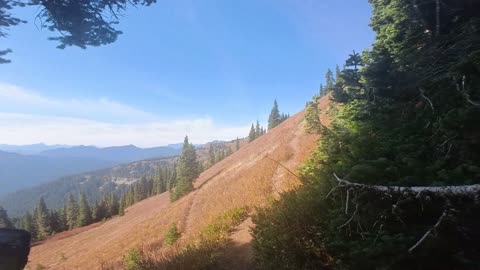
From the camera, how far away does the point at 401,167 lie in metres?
4.82

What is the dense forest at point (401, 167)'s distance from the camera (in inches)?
153

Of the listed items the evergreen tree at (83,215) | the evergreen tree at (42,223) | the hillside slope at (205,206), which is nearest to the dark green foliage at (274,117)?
the evergreen tree at (83,215)

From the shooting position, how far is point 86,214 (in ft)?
228

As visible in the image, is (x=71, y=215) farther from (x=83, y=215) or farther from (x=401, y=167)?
(x=401, y=167)

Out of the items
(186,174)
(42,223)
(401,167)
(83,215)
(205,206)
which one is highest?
(401,167)

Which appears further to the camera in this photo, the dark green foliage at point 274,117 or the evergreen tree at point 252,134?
the evergreen tree at point 252,134

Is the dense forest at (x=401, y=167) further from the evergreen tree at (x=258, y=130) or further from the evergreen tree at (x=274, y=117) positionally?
the evergreen tree at (x=258, y=130)

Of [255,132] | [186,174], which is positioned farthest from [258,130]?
[186,174]

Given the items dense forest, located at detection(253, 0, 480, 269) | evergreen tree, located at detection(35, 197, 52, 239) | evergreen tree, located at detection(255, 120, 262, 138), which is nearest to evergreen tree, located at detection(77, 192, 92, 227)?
evergreen tree, located at detection(35, 197, 52, 239)

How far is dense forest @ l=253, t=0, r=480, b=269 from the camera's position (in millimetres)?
3891

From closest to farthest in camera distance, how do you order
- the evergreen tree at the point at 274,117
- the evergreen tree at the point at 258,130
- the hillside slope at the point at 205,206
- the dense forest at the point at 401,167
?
the dense forest at the point at 401,167 → the hillside slope at the point at 205,206 → the evergreen tree at the point at 274,117 → the evergreen tree at the point at 258,130

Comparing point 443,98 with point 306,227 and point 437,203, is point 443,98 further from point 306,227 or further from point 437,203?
point 306,227

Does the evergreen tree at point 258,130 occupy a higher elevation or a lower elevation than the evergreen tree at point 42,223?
higher

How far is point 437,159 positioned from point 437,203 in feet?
2.58
